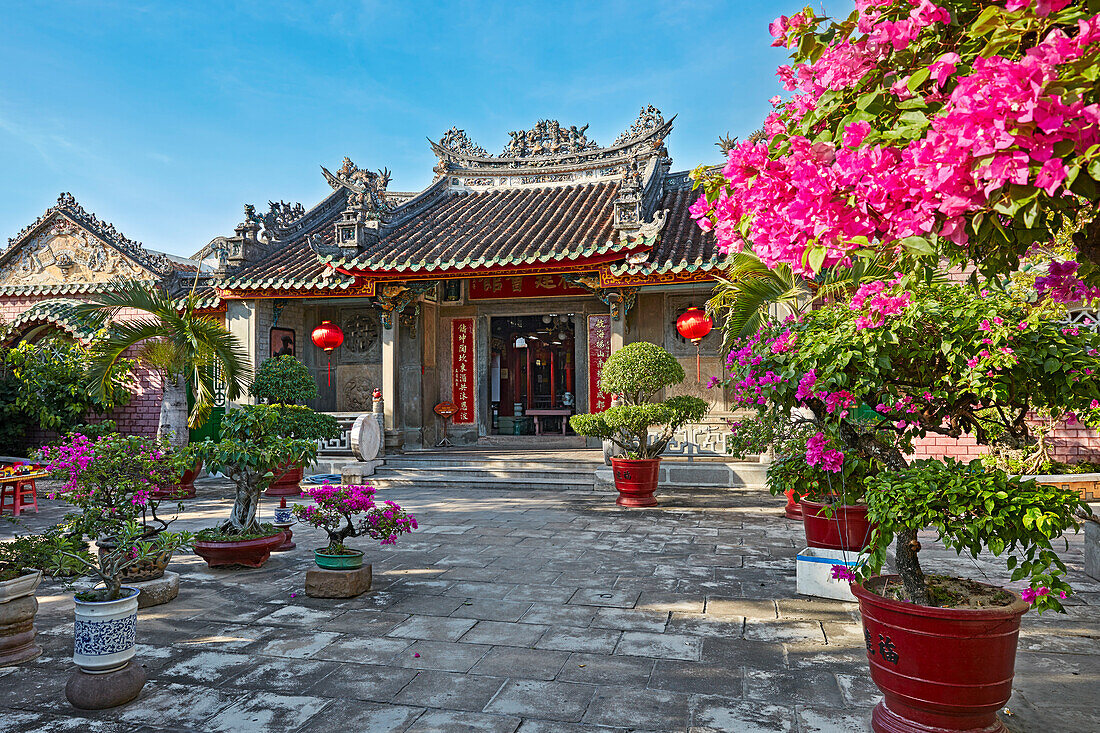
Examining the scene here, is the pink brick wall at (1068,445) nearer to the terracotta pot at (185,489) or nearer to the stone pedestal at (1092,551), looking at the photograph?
the stone pedestal at (1092,551)

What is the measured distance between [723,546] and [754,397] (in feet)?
10.7

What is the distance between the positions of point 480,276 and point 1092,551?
27.3ft

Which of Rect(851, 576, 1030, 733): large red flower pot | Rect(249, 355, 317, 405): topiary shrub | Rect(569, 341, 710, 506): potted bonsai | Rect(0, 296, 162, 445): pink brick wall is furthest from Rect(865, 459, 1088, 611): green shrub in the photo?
Rect(0, 296, 162, 445): pink brick wall

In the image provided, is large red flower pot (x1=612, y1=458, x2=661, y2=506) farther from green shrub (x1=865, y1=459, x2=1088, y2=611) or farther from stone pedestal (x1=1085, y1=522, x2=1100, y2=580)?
green shrub (x1=865, y1=459, x2=1088, y2=611)

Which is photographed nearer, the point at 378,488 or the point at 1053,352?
the point at 1053,352

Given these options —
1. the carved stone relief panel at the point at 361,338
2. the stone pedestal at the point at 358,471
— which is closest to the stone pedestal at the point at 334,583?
the stone pedestal at the point at 358,471

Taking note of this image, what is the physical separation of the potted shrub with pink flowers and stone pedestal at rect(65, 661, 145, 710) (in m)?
3.02

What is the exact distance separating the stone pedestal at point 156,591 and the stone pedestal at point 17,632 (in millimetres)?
714

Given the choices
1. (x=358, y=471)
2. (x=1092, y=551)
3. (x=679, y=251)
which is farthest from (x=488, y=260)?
(x=1092, y=551)

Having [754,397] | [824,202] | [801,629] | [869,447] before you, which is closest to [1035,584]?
[869,447]

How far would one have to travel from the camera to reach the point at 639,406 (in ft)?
25.9

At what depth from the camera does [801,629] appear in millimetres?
3760

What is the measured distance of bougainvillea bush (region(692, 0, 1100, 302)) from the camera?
1.19 m

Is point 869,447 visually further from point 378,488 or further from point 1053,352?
point 378,488
